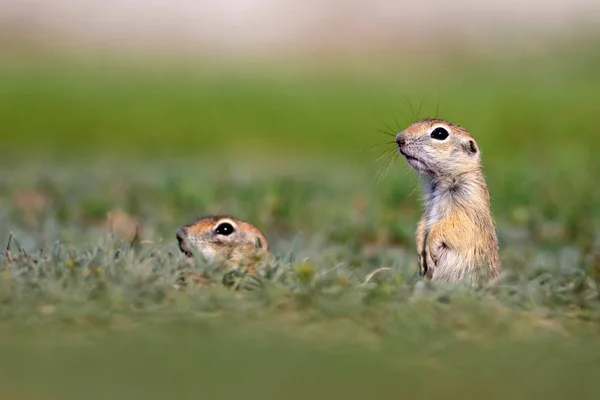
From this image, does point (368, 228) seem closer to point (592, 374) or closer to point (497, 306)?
point (497, 306)

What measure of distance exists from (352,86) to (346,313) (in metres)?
19.0

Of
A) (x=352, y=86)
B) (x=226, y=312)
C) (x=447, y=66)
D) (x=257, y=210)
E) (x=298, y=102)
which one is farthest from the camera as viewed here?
(x=447, y=66)

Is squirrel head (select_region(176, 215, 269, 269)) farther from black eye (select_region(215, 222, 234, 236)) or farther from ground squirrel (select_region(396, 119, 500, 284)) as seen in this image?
ground squirrel (select_region(396, 119, 500, 284))

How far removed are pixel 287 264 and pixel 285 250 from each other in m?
1.74

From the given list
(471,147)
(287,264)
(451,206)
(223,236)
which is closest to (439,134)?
(471,147)

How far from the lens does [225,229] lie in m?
6.32

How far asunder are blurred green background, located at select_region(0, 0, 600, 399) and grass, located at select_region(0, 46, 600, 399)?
0.7 inches

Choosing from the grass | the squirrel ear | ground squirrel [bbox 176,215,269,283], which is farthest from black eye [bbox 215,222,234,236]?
the squirrel ear

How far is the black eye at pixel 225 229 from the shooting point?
6309 millimetres

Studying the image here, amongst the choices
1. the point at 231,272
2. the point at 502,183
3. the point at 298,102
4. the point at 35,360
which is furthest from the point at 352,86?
the point at 35,360

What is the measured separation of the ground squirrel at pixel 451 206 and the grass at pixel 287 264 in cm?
21

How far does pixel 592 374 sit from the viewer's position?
13.2 feet

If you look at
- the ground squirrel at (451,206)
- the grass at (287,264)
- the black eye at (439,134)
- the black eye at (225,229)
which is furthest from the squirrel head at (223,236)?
the black eye at (439,134)

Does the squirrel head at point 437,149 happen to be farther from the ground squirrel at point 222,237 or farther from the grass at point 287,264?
the ground squirrel at point 222,237
